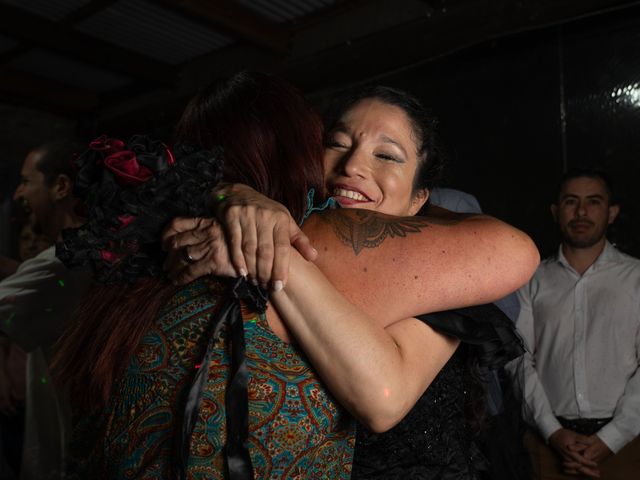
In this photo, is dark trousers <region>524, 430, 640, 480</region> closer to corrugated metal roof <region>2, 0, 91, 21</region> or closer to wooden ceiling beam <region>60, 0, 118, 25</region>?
wooden ceiling beam <region>60, 0, 118, 25</region>

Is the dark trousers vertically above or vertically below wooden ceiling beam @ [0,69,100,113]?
below

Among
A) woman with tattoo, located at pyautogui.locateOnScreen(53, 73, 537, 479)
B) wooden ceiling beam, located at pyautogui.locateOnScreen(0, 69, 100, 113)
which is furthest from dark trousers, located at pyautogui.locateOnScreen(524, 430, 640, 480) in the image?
wooden ceiling beam, located at pyautogui.locateOnScreen(0, 69, 100, 113)

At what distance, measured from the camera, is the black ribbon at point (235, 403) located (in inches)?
34.6

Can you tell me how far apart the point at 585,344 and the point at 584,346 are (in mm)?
12

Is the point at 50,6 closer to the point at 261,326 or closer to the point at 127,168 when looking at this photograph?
the point at 127,168

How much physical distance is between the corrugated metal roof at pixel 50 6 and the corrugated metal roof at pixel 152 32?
0.16 metres

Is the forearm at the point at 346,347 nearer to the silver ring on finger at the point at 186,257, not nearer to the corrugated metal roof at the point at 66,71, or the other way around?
the silver ring on finger at the point at 186,257

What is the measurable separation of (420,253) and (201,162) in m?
0.35

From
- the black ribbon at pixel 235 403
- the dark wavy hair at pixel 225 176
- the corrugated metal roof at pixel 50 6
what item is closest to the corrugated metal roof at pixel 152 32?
the corrugated metal roof at pixel 50 6

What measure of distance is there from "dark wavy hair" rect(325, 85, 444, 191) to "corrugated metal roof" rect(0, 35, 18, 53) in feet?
15.8

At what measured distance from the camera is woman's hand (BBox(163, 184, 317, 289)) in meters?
0.86

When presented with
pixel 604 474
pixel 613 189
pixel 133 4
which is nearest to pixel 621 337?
pixel 604 474

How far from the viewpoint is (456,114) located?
417 cm

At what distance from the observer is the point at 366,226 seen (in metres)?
0.99
